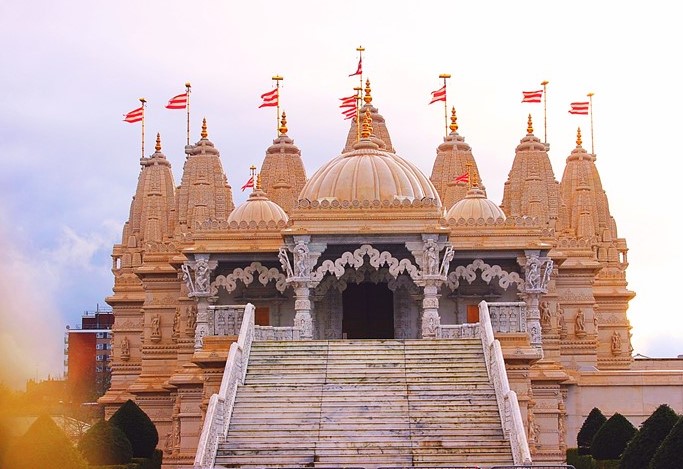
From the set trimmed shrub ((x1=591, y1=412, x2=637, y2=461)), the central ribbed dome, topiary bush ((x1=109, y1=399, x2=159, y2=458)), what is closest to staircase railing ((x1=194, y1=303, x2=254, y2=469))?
topiary bush ((x1=109, y1=399, x2=159, y2=458))

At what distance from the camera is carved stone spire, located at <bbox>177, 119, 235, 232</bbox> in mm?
59094

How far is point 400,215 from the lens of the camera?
128ft

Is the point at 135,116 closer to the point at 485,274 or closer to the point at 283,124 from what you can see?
the point at 283,124

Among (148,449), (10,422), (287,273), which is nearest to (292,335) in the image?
(287,273)

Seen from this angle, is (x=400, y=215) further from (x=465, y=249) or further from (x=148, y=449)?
(x=148, y=449)

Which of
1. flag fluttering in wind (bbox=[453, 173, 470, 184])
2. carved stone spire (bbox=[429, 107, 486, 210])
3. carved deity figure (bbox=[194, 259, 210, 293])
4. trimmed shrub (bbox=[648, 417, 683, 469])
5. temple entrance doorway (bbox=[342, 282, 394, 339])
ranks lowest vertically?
trimmed shrub (bbox=[648, 417, 683, 469])

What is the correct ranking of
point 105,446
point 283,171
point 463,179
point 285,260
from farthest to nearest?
1. point 283,171
2. point 463,179
3. point 285,260
4. point 105,446

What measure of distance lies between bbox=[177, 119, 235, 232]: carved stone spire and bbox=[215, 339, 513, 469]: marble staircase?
23762 millimetres

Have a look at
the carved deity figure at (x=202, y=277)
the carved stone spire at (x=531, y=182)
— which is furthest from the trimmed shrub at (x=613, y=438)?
the carved stone spire at (x=531, y=182)

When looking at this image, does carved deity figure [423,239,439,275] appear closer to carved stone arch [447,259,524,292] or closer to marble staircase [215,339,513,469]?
carved stone arch [447,259,524,292]

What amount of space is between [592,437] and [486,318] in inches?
196

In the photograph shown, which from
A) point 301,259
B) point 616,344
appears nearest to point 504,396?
point 301,259

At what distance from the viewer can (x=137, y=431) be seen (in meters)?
38.2

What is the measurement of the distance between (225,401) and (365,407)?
9.75 feet
